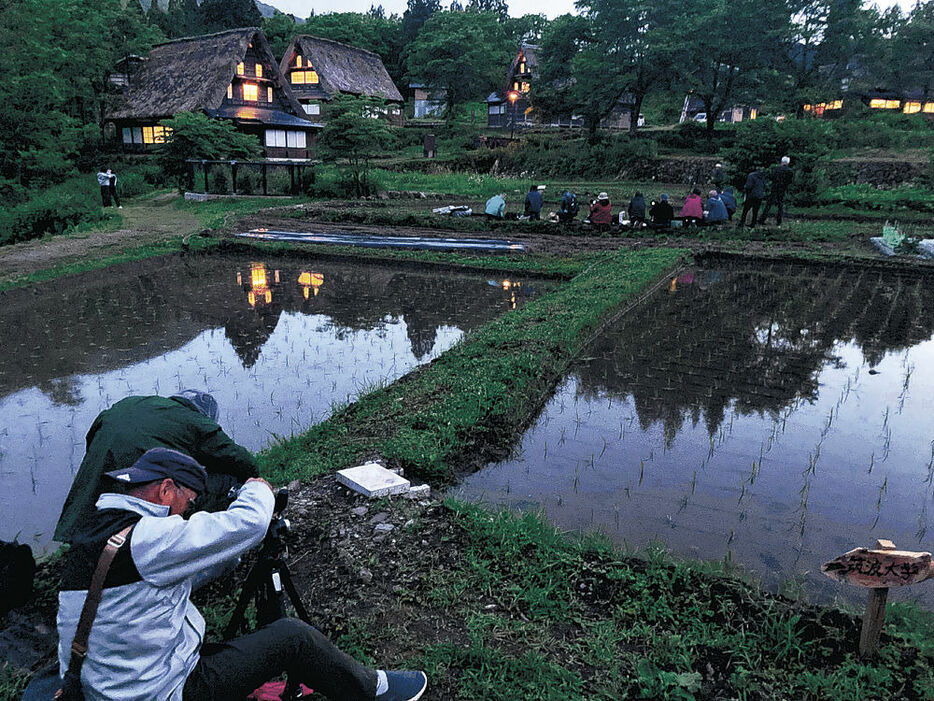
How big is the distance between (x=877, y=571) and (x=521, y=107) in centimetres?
5280

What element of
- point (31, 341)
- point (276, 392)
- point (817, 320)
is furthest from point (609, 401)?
point (31, 341)

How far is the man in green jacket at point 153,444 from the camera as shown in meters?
2.57

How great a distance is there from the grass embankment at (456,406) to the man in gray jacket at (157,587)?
2.77 m

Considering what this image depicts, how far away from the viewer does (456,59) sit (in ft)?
163

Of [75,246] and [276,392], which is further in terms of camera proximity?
[75,246]

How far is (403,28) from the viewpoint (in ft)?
207

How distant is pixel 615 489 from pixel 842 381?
4.50 metres

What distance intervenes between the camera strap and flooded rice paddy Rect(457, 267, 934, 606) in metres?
3.54

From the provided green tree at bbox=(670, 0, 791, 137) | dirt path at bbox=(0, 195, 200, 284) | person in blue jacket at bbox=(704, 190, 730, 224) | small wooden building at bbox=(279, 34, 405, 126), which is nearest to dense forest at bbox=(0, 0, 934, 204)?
green tree at bbox=(670, 0, 791, 137)

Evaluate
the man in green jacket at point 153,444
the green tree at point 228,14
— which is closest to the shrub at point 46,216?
the man in green jacket at point 153,444

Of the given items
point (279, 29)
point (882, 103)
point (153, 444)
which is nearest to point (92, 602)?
point (153, 444)

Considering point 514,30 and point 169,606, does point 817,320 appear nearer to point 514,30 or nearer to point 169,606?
point 169,606

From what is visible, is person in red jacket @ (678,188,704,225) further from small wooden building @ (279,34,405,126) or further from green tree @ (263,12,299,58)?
green tree @ (263,12,299,58)

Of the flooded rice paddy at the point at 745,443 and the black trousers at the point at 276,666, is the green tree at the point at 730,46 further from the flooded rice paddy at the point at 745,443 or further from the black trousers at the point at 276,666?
the black trousers at the point at 276,666
